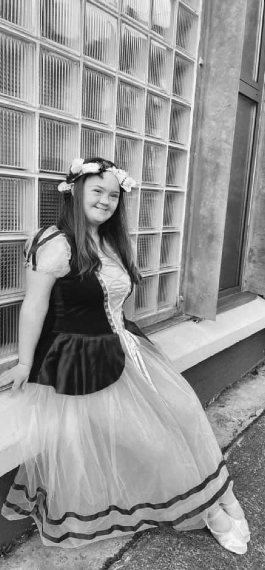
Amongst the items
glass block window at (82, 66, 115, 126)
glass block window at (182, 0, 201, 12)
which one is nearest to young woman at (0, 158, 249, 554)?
glass block window at (82, 66, 115, 126)

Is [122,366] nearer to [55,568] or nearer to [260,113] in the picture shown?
[55,568]

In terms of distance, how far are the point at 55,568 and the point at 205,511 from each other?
0.61 m

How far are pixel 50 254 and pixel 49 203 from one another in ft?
1.26

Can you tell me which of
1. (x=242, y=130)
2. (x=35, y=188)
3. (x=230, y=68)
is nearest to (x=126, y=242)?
(x=35, y=188)

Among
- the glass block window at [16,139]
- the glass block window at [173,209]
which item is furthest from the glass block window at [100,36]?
the glass block window at [173,209]

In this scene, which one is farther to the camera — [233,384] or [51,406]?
[233,384]

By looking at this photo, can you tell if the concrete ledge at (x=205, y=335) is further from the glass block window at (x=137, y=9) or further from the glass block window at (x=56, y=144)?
the glass block window at (x=137, y=9)

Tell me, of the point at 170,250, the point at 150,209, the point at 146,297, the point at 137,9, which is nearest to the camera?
the point at 137,9

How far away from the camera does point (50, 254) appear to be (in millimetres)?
1640

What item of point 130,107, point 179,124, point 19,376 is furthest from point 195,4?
point 19,376

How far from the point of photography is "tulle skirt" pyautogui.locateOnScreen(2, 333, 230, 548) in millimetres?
1639

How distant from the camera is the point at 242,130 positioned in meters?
3.35

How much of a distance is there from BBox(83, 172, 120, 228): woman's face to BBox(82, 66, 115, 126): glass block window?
43cm

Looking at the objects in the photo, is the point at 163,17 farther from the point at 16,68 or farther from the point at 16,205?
the point at 16,205
